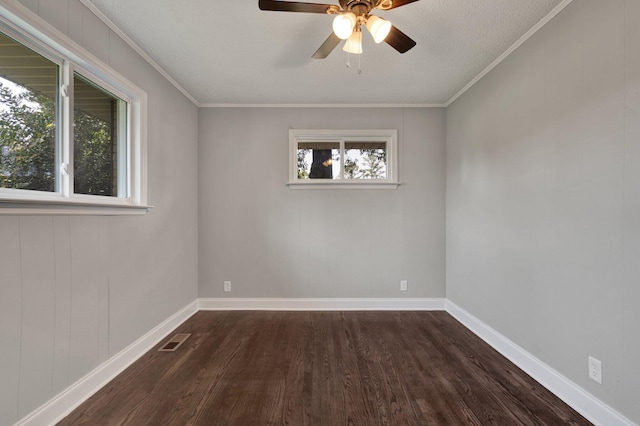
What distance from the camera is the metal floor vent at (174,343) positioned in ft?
7.81

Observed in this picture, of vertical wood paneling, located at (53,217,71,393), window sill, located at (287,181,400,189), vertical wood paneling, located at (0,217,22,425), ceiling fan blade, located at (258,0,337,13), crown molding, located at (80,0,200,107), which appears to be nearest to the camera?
vertical wood paneling, located at (0,217,22,425)

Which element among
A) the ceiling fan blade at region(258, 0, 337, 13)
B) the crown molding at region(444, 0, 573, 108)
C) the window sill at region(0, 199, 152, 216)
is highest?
the crown molding at region(444, 0, 573, 108)

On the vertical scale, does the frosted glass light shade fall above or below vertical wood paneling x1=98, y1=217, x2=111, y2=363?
above

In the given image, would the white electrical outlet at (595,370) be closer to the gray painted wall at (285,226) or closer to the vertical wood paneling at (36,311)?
the gray painted wall at (285,226)

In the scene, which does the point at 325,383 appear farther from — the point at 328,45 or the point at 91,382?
the point at 328,45

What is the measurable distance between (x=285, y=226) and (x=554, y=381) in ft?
8.78

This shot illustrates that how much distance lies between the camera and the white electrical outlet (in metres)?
1.54

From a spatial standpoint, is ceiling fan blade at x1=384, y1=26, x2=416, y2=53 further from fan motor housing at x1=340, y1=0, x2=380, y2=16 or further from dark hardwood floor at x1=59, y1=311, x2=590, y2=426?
dark hardwood floor at x1=59, y1=311, x2=590, y2=426

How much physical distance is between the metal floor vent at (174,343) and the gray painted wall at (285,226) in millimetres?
755

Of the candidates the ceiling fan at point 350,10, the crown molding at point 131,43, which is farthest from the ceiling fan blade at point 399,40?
the crown molding at point 131,43

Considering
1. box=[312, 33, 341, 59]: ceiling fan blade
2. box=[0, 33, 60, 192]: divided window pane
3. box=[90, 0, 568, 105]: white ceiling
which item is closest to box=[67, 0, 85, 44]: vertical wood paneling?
box=[90, 0, 568, 105]: white ceiling

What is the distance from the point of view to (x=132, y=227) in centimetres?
220

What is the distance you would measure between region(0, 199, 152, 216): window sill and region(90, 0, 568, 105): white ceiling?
1.31m

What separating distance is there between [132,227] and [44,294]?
2.54 ft
